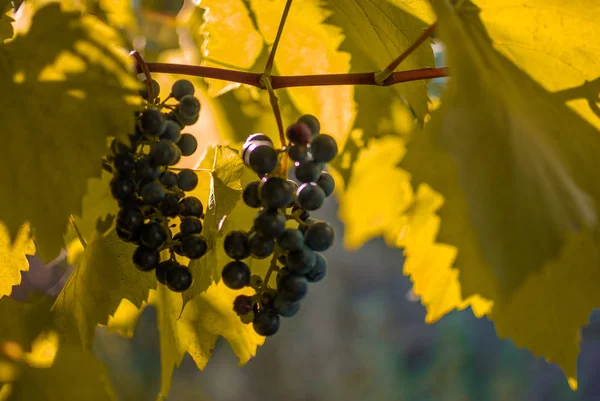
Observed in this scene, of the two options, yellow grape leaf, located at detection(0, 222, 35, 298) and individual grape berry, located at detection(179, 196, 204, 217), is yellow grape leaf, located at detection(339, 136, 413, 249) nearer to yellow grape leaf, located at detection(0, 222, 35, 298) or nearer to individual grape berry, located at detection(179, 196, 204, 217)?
individual grape berry, located at detection(179, 196, 204, 217)

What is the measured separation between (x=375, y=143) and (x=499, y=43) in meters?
0.21

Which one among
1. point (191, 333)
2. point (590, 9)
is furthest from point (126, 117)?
point (590, 9)

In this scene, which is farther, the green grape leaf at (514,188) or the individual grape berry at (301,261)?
the individual grape berry at (301,261)

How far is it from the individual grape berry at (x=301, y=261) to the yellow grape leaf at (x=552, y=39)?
0.70ft

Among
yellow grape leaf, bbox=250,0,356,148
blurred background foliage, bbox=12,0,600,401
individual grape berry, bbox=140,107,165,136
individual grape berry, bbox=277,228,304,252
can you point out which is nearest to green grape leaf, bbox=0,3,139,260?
individual grape berry, bbox=140,107,165,136

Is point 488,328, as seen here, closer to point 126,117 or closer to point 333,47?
point 333,47

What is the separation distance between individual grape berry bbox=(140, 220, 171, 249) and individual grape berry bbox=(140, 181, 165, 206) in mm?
16

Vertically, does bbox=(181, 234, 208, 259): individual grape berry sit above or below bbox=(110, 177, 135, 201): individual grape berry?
below

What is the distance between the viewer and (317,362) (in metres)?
2.89

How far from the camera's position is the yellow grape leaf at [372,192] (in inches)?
24.8

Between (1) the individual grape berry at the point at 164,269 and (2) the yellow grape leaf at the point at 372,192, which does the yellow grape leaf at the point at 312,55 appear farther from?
(1) the individual grape berry at the point at 164,269

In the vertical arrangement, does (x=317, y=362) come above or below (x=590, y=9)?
below

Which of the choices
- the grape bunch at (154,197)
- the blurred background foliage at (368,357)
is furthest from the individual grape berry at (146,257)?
the blurred background foliage at (368,357)

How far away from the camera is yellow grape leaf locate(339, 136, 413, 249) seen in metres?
0.63
